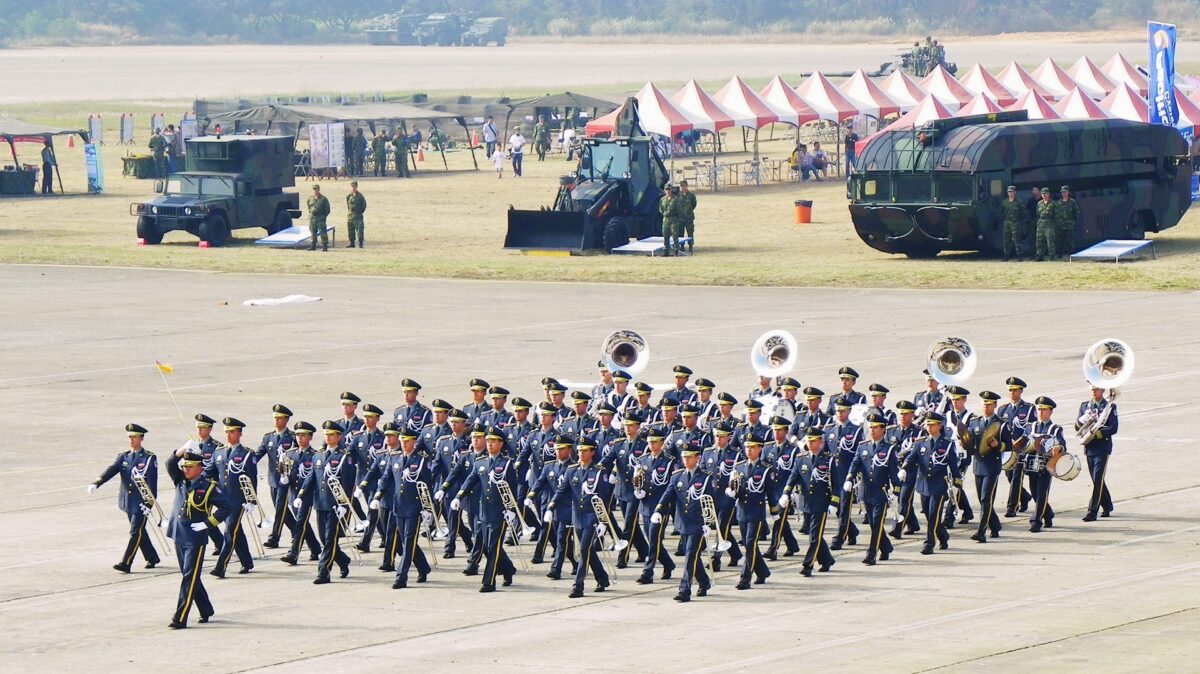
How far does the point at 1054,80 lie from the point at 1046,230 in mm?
34306

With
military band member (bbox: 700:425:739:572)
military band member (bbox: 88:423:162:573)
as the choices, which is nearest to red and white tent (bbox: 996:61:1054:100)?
military band member (bbox: 700:425:739:572)

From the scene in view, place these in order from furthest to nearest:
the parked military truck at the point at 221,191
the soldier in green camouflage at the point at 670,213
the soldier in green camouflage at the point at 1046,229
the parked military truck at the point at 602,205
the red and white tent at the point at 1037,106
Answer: the red and white tent at the point at 1037,106, the parked military truck at the point at 221,191, the parked military truck at the point at 602,205, the soldier in green camouflage at the point at 670,213, the soldier in green camouflage at the point at 1046,229

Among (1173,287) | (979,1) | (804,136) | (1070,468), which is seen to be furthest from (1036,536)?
(979,1)

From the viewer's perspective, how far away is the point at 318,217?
163ft

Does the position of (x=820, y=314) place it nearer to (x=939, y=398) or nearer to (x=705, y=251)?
(x=705, y=251)

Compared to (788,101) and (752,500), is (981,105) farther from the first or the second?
(752,500)

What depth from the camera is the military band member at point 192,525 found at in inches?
658

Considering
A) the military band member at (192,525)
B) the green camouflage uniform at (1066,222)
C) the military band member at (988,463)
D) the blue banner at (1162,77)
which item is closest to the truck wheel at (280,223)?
the green camouflage uniform at (1066,222)

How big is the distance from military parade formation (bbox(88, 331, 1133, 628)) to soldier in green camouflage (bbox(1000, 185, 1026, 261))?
22.9 meters

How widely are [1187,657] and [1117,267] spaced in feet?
93.5

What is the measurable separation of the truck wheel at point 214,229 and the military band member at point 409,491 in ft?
112

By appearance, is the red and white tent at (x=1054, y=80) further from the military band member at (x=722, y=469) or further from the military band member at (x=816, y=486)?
the military band member at (x=722, y=469)

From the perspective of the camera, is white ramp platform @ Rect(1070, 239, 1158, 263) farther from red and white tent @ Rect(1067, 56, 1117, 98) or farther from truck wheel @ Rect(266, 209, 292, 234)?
red and white tent @ Rect(1067, 56, 1117, 98)

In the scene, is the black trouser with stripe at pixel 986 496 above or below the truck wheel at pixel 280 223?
below
